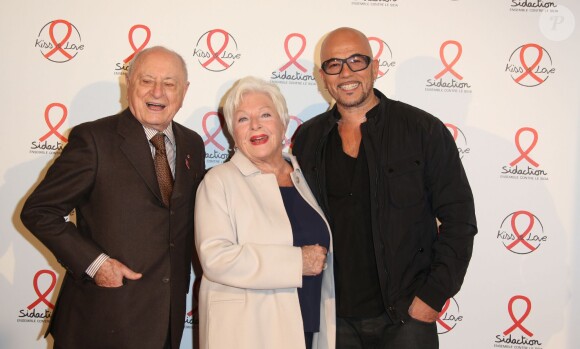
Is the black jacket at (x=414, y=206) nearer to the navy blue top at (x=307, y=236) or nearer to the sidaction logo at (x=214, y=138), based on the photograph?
the navy blue top at (x=307, y=236)

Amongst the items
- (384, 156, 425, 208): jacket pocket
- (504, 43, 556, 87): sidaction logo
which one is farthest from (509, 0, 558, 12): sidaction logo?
(384, 156, 425, 208): jacket pocket

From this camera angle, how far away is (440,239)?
2.39 metres

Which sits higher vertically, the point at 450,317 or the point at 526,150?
the point at 526,150

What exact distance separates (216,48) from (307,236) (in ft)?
5.35

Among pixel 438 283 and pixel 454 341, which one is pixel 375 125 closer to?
pixel 438 283

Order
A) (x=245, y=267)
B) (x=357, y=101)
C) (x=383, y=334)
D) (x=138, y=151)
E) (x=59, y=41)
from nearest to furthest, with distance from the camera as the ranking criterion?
(x=245, y=267) → (x=138, y=151) → (x=383, y=334) → (x=357, y=101) → (x=59, y=41)

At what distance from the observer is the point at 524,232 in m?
3.27

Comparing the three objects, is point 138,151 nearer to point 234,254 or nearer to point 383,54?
point 234,254

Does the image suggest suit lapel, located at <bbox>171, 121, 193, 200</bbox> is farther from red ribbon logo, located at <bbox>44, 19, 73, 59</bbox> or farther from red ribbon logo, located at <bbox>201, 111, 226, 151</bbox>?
red ribbon logo, located at <bbox>44, 19, 73, 59</bbox>

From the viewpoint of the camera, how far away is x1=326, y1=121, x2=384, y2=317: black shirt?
2.36 m

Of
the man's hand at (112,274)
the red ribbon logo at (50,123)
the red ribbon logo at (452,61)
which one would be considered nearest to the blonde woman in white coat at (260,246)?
the man's hand at (112,274)

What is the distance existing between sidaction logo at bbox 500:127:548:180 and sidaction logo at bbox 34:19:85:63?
116 inches

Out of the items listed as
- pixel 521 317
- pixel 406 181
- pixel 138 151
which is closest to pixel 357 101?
pixel 406 181

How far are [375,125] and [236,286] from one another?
3.51 feet
